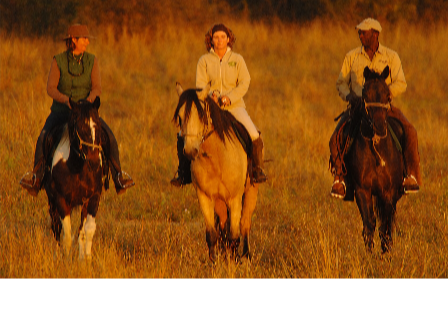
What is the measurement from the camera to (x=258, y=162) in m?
8.41

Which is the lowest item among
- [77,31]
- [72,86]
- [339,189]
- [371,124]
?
[339,189]

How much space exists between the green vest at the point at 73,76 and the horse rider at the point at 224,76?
1.30 metres

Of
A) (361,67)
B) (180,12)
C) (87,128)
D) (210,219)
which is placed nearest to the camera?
(87,128)

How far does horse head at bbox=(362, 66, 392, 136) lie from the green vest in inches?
127

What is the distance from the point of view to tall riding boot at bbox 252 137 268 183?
831 centimetres

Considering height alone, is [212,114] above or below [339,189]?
above

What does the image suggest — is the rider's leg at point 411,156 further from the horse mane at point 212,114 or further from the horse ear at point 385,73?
the horse mane at point 212,114

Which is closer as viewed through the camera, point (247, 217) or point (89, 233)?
point (89, 233)

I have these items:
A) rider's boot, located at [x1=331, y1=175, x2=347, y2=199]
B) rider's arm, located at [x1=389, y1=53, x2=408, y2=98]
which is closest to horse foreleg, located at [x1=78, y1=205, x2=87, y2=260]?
rider's boot, located at [x1=331, y1=175, x2=347, y2=199]

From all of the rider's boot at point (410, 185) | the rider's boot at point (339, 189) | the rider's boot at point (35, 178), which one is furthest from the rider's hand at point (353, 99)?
the rider's boot at point (35, 178)

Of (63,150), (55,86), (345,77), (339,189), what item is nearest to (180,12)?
(345,77)

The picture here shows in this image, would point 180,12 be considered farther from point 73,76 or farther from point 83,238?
point 83,238

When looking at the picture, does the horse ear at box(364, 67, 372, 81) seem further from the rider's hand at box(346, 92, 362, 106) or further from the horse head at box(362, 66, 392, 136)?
the rider's hand at box(346, 92, 362, 106)

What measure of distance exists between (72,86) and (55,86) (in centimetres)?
20
